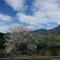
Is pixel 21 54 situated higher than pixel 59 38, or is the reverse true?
pixel 59 38

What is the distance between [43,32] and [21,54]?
30.9 inches

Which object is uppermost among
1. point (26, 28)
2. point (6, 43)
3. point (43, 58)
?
point (26, 28)

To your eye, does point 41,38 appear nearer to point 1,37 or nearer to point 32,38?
point 32,38

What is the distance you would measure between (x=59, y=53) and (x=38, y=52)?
0.52 meters

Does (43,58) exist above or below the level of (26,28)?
below

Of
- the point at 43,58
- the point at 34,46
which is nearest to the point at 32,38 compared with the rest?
the point at 34,46

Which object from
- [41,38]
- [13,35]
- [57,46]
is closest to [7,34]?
[13,35]

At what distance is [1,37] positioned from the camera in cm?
548

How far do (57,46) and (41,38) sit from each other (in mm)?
446

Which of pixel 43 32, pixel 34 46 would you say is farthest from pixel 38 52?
pixel 43 32

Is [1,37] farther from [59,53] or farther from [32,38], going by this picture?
[59,53]

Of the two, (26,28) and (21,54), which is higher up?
(26,28)

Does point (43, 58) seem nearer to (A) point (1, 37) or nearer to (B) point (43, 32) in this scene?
Result: (B) point (43, 32)

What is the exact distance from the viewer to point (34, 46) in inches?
213
